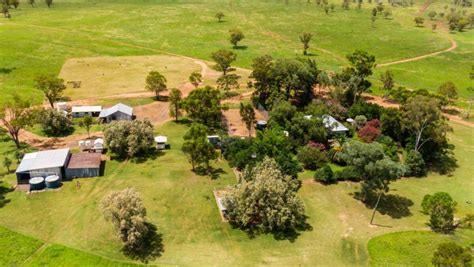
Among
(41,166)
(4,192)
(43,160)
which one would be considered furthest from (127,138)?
(4,192)

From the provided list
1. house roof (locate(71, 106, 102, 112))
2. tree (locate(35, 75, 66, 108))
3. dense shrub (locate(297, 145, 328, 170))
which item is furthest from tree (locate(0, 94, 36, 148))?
dense shrub (locate(297, 145, 328, 170))

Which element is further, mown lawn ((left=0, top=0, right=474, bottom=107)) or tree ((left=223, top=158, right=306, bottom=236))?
mown lawn ((left=0, top=0, right=474, bottom=107))

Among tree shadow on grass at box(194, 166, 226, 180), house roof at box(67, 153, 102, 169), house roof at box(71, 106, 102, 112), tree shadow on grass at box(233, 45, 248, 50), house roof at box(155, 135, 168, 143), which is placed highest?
tree shadow on grass at box(233, 45, 248, 50)

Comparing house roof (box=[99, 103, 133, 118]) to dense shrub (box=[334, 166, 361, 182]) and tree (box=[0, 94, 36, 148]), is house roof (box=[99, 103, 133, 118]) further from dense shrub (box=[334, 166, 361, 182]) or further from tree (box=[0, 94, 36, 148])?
dense shrub (box=[334, 166, 361, 182])

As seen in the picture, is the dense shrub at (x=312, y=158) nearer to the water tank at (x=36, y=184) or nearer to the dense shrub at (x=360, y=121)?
the dense shrub at (x=360, y=121)

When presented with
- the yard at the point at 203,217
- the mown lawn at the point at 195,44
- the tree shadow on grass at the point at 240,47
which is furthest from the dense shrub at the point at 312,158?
the tree shadow on grass at the point at 240,47

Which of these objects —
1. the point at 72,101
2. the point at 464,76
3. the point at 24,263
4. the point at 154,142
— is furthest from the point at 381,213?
the point at 464,76

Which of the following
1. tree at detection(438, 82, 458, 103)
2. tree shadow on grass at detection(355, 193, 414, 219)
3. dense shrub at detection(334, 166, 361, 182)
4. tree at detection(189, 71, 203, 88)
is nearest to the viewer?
tree shadow on grass at detection(355, 193, 414, 219)
